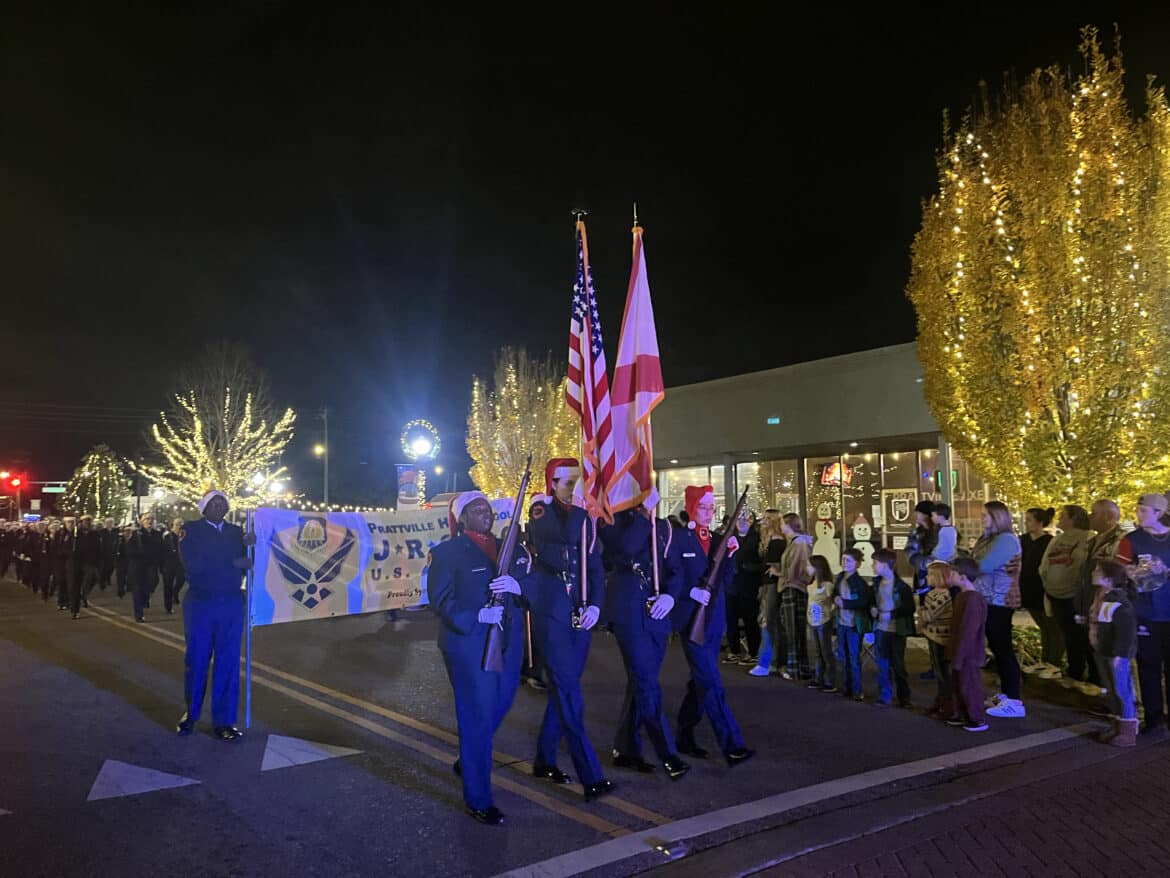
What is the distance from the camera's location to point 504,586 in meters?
5.12

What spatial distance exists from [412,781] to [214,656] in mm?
2357

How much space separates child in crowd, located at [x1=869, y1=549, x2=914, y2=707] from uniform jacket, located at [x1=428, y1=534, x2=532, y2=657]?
179 inches

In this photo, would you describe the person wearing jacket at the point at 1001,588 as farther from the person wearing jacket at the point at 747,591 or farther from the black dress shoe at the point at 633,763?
the black dress shoe at the point at 633,763

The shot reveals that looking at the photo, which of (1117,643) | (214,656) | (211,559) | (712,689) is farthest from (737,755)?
(211,559)

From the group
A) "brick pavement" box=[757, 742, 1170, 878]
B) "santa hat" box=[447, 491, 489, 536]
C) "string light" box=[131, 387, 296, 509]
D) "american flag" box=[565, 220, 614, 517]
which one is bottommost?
"brick pavement" box=[757, 742, 1170, 878]

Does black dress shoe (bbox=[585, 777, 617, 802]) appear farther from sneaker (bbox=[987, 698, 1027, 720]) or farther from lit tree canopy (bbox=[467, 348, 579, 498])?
lit tree canopy (bbox=[467, 348, 579, 498])

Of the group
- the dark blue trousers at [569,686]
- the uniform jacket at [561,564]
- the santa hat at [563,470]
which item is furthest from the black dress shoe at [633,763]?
the santa hat at [563,470]

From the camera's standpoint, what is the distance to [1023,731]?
7355 millimetres

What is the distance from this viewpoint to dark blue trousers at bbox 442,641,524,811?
5.15 metres

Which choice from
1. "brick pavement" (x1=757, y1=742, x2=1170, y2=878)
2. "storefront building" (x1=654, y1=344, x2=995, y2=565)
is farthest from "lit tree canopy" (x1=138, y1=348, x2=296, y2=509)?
"brick pavement" (x1=757, y1=742, x2=1170, y2=878)

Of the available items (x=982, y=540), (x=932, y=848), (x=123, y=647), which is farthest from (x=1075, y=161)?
(x=123, y=647)

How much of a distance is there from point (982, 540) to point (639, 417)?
13.8 ft

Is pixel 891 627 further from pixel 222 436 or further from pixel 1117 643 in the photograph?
pixel 222 436

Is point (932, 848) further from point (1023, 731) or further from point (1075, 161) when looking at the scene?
point (1075, 161)
